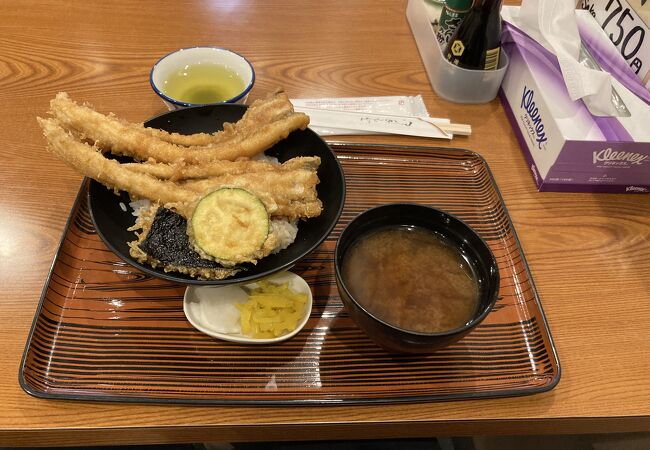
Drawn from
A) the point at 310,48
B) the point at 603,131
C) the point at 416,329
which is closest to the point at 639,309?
the point at 603,131

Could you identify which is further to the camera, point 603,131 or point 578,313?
point 603,131

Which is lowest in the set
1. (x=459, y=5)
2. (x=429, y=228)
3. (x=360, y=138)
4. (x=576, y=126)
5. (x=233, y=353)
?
(x=233, y=353)

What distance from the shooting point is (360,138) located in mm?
1657

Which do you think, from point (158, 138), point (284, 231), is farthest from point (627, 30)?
point (158, 138)

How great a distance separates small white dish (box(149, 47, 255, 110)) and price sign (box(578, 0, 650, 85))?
1.25 meters

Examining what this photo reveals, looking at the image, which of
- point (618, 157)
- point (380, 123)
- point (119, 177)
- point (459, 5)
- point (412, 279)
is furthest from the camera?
point (459, 5)

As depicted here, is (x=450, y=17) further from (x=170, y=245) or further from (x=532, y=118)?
(x=170, y=245)

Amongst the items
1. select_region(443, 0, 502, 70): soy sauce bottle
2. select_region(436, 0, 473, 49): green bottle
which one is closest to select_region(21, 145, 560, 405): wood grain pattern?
select_region(443, 0, 502, 70): soy sauce bottle

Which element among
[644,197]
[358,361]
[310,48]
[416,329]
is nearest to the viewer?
[416,329]

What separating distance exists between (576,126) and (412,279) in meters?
0.78

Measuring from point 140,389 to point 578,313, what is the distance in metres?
1.11

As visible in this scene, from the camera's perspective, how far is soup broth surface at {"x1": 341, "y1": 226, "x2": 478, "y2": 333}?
3.46ft

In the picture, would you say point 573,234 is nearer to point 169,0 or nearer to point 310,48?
point 310,48

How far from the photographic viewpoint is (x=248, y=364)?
1110mm
